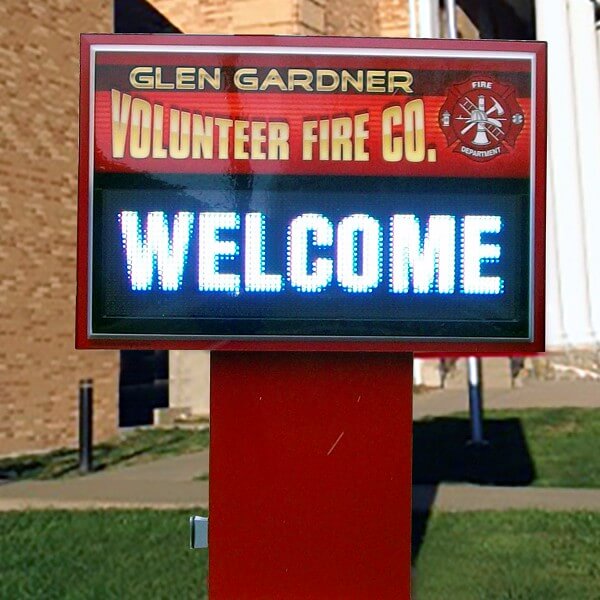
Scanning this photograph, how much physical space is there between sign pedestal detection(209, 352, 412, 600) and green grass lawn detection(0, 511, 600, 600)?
1707mm

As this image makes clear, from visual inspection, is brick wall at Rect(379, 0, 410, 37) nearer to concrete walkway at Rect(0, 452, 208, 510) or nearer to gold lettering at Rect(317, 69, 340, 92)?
concrete walkway at Rect(0, 452, 208, 510)

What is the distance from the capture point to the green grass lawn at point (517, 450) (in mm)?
13875

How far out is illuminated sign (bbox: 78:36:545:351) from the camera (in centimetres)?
611

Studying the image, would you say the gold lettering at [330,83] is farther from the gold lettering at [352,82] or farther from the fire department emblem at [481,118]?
the fire department emblem at [481,118]

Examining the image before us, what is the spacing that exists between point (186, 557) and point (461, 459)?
677cm

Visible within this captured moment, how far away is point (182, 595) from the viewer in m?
8.23

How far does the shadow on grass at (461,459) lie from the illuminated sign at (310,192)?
4.33m

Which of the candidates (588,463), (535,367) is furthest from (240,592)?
(535,367)

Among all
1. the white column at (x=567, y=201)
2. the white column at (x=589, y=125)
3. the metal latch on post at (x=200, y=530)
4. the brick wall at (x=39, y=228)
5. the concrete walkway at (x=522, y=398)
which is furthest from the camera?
the white column at (x=589, y=125)

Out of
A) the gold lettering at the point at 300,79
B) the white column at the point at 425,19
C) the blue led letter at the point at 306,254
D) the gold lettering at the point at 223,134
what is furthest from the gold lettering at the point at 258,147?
the white column at the point at 425,19

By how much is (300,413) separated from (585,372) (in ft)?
73.8

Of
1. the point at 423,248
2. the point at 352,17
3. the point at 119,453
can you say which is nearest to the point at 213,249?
the point at 423,248

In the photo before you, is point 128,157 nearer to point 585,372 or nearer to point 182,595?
point 182,595

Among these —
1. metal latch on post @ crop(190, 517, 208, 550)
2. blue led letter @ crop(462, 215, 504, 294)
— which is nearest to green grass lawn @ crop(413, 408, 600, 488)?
metal latch on post @ crop(190, 517, 208, 550)
